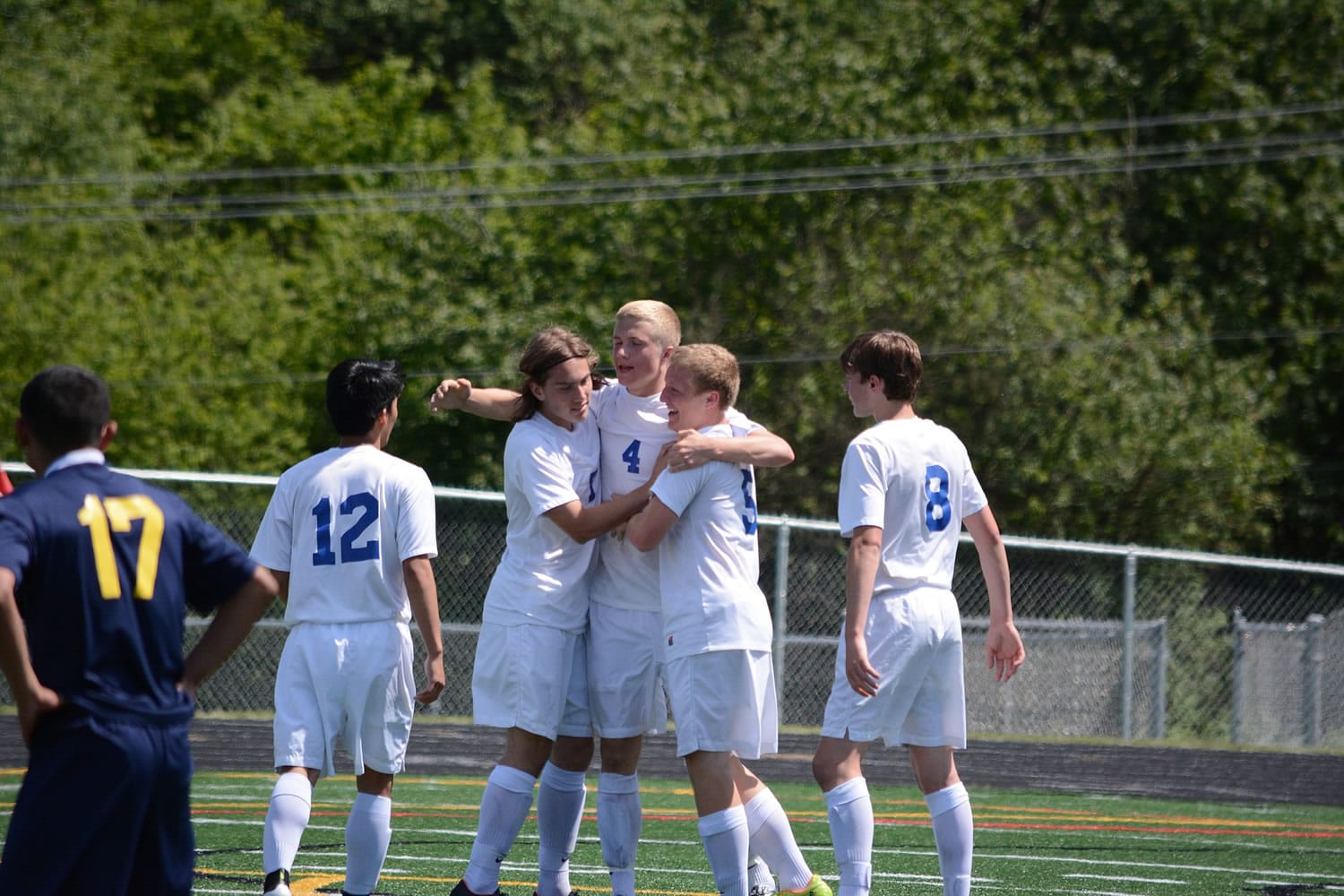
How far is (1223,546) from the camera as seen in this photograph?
76.1ft

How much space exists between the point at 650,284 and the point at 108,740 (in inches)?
812

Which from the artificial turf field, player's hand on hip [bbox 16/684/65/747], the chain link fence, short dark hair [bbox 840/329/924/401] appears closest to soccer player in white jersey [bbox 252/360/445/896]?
the artificial turf field

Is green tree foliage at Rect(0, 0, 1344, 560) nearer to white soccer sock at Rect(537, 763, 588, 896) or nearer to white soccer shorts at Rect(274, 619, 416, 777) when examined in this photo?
white soccer sock at Rect(537, 763, 588, 896)

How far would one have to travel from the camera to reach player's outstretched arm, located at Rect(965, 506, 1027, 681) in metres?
5.67

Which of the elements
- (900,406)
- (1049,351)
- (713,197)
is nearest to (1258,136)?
(1049,351)

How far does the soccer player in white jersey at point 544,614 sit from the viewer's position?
5.33 metres

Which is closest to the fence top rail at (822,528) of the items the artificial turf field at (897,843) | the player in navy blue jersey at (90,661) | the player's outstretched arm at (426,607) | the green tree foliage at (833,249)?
the artificial turf field at (897,843)

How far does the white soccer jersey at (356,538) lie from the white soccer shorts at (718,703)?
978mm

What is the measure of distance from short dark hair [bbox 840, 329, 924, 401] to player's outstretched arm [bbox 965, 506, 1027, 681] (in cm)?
53

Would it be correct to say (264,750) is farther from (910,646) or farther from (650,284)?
(650,284)

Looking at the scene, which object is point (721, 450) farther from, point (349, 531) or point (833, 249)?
point (833, 249)

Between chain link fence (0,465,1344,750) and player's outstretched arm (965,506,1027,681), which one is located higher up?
player's outstretched arm (965,506,1027,681)

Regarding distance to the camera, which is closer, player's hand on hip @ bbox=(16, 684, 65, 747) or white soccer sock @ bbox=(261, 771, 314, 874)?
player's hand on hip @ bbox=(16, 684, 65, 747)

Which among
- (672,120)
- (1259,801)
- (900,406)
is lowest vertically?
(1259,801)
